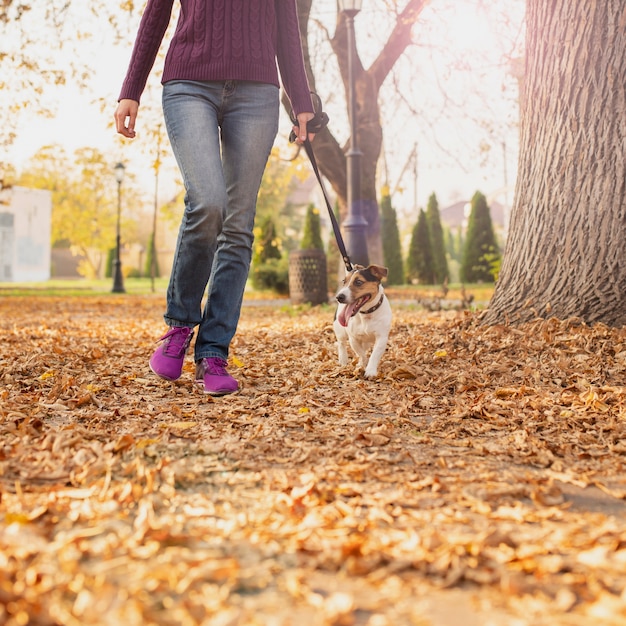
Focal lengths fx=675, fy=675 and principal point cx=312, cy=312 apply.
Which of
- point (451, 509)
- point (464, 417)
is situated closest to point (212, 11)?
point (464, 417)

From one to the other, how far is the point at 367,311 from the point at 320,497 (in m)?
2.32

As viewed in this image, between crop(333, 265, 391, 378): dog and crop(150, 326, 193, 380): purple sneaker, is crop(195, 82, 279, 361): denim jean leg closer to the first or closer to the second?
crop(150, 326, 193, 380): purple sneaker

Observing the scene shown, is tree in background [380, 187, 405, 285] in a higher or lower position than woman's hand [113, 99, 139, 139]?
higher

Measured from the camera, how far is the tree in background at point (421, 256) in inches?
1007

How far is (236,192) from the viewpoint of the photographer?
3303mm

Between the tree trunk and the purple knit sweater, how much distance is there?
7.78 ft

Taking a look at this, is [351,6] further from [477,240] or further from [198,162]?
[477,240]

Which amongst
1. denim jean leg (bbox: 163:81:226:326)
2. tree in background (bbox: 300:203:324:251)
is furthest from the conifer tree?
denim jean leg (bbox: 163:81:226:326)

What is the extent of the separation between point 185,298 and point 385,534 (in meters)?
1.91

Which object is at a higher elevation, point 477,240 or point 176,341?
point 477,240

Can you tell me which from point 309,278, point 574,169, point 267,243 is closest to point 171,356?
point 574,169

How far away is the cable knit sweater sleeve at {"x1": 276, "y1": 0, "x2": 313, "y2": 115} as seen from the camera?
134 inches

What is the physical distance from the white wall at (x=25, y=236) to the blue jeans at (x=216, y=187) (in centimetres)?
3157

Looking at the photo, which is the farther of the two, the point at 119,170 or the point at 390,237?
the point at 390,237
